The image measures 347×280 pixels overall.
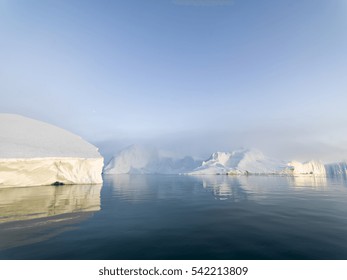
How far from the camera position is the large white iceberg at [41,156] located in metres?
30.5

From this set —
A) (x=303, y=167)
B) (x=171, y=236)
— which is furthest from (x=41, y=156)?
(x=303, y=167)

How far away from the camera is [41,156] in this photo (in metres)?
31.6

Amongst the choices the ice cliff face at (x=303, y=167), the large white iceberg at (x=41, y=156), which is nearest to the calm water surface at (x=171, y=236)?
the large white iceberg at (x=41, y=156)

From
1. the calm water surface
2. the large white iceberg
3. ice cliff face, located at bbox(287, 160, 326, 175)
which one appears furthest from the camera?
ice cliff face, located at bbox(287, 160, 326, 175)

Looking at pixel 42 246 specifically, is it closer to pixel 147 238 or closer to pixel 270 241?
pixel 147 238

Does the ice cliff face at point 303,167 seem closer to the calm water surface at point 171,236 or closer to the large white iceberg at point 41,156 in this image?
the large white iceberg at point 41,156

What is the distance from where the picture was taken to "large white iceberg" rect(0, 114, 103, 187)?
30.5 m

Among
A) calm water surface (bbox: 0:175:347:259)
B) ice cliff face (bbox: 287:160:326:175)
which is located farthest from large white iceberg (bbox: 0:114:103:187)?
ice cliff face (bbox: 287:160:326:175)

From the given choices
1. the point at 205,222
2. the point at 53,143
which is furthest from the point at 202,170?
the point at 205,222

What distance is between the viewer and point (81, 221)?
11.2 meters

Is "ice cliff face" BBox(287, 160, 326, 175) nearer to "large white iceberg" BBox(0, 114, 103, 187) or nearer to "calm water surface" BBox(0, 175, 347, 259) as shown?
"large white iceberg" BBox(0, 114, 103, 187)
